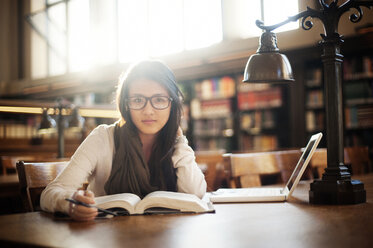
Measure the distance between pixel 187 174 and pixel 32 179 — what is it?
57 cm

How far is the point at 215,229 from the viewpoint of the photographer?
3.40 feet

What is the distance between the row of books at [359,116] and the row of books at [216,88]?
74.8 inches

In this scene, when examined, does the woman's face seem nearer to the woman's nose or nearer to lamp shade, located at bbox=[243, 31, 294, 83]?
the woman's nose

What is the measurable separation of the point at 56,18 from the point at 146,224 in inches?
430

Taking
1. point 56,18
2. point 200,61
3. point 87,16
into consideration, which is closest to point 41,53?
point 56,18

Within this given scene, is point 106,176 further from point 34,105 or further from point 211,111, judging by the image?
point 211,111

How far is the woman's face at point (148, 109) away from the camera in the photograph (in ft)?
5.40

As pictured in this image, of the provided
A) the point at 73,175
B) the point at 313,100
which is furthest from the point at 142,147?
the point at 313,100

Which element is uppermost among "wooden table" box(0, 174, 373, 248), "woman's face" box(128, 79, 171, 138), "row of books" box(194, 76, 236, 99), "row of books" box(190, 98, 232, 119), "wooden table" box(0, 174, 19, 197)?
"row of books" box(194, 76, 236, 99)

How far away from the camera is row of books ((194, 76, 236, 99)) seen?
726 centimetres

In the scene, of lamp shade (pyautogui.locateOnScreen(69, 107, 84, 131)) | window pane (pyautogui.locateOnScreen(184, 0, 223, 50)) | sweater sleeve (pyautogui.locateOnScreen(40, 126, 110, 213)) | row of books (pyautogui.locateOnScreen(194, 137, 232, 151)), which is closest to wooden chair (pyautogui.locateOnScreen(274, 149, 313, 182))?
sweater sleeve (pyautogui.locateOnScreen(40, 126, 110, 213))

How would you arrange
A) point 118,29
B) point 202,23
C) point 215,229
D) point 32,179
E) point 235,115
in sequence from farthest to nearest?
point 118,29 → point 202,23 → point 235,115 → point 32,179 → point 215,229

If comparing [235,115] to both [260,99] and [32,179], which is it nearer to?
[260,99]

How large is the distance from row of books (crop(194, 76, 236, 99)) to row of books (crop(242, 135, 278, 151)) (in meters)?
0.78
